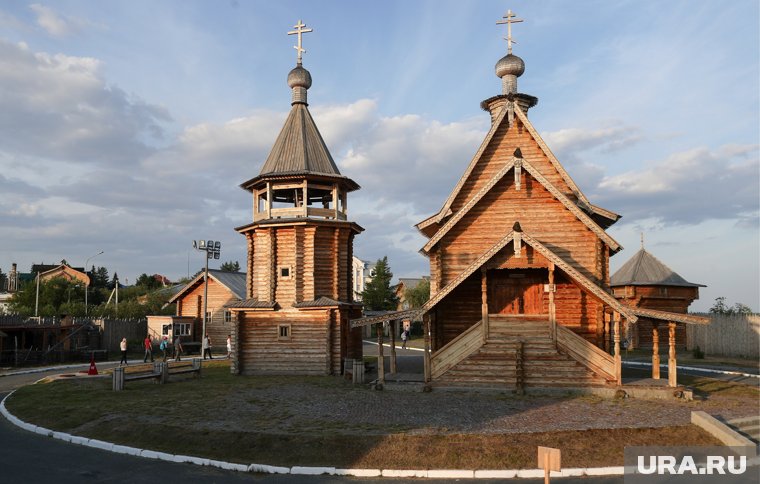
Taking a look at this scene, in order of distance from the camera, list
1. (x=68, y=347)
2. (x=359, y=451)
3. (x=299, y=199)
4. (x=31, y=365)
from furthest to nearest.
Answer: (x=68, y=347) → (x=31, y=365) → (x=299, y=199) → (x=359, y=451)

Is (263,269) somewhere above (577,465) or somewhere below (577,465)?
above

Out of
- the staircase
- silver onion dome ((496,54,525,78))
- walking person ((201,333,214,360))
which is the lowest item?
walking person ((201,333,214,360))

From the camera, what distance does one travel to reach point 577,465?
36.9 ft

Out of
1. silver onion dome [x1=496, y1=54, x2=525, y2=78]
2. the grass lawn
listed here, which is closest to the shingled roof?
silver onion dome [x1=496, y1=54, x2=525, y2=78]

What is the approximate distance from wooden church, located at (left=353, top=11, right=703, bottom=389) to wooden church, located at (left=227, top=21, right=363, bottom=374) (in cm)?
510

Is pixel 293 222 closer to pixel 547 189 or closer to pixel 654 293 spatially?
pixel 547 189

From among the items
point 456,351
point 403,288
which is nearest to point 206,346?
point 456,351

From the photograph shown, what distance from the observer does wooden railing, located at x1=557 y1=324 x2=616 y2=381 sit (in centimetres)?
1900

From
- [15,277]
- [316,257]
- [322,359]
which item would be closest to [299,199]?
[316,257]

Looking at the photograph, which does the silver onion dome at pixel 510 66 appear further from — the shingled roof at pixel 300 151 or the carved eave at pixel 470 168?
the shingled roof at pixel 300 151

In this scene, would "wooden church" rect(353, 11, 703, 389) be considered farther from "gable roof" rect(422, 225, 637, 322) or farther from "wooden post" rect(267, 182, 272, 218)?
"wooden post" rect(267, 182, 272, 218)

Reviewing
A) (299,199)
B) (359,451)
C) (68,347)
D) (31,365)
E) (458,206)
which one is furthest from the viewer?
(68,347)

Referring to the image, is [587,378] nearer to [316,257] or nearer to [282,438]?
[282,438]

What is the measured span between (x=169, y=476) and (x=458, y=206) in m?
16.5
